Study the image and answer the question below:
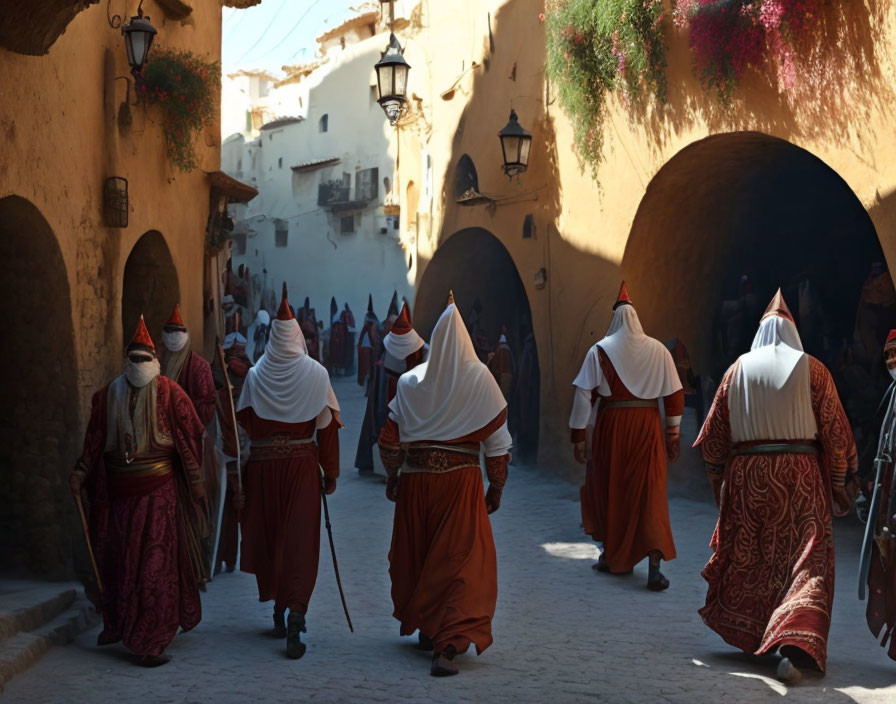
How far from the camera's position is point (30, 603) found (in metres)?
6.75

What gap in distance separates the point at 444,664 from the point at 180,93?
6.28 m

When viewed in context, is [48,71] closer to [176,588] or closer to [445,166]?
[176,588]

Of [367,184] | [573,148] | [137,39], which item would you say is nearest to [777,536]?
[137,39]

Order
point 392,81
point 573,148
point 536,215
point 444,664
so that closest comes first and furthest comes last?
point 444,664 < point 573,148 < point 392,81 < point 536,215

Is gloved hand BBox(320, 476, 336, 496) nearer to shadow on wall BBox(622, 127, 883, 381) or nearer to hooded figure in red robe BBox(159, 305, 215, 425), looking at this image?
hooded figure in red robe BBox(159, 305, 215, 425)

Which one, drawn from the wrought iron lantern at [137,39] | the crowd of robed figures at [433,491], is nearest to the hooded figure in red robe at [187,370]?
the crowd of robed figures at [433,491]

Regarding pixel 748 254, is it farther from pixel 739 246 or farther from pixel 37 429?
pixel 37 429

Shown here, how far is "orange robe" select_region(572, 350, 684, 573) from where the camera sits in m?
8.33

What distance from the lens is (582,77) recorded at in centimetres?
1226

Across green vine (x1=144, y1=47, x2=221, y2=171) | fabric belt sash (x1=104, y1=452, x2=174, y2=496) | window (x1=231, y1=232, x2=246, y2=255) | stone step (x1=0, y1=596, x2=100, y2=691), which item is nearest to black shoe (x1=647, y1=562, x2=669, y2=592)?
fabric belt sash (x1=104, y1=452, x2=174, y2=496)

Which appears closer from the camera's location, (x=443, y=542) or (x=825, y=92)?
(x=443, y=542)

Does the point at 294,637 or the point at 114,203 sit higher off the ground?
the point at 114,203

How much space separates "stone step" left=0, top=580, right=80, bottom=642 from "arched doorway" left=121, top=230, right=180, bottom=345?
374 centimetres

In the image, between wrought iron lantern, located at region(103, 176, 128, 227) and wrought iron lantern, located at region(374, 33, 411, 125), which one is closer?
wrought iron lantern, located at region(103, 176, 128, 227)
